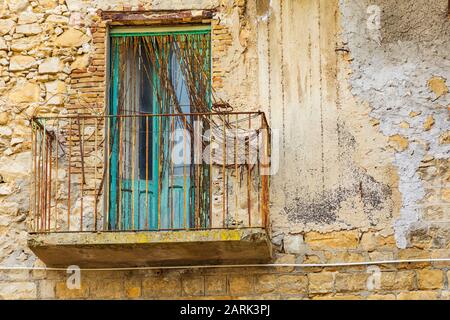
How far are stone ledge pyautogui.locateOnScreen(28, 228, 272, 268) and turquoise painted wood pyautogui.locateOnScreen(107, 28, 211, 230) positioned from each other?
0.33 metres

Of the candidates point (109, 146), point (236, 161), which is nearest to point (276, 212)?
point (236, 161)

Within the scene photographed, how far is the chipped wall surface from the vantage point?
1026 cm

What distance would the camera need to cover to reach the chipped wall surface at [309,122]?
10258 millimetres

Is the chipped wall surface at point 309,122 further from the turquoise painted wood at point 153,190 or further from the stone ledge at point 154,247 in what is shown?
the turquoise painted wood at point 153,190

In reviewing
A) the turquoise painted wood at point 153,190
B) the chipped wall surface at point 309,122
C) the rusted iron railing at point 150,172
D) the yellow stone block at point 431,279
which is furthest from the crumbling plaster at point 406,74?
the turquoise painted wood at point 153,190

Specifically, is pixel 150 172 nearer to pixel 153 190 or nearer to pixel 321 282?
pixel 153 190

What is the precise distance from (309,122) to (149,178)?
138cm

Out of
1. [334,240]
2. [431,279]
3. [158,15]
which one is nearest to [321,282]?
[334,240]

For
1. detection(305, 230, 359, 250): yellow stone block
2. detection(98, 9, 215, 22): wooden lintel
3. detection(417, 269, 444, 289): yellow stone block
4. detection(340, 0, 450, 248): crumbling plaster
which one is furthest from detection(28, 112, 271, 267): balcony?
detection(417, 269, 444, 289): yellow stone block

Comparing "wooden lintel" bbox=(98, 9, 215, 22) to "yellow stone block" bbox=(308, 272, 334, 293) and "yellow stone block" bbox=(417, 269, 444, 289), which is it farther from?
"yellow stone block" bbox=(417, 269, 444, 289)

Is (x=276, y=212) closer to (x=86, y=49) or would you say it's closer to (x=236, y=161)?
(x=236, y=161)

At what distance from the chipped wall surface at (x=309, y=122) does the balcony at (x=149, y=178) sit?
16 cm

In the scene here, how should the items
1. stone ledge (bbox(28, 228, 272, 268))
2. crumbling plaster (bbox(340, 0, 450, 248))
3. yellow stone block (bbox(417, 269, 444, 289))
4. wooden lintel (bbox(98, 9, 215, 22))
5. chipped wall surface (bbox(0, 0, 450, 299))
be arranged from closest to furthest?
stone ledge (bbox(28, 228, 272, 268)), yellow stone block (bbox(417, 269, 444, 289)), chipped wall surface (bbox(0, 0, 450, 299)), crumbling plaster (bbox(340, 0, 450, 248)), wooden lintel (bbox(98, 9, 215, 22))
